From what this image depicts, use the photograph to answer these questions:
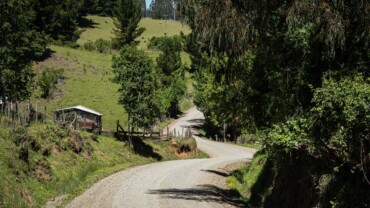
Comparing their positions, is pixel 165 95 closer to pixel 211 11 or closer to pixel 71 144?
pixel 71 144

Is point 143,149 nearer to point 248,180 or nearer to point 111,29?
point 248,180

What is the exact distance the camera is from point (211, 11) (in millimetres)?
14461

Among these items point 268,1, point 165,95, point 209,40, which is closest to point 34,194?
point 209,40

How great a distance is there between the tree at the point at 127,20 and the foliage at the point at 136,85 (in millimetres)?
58785

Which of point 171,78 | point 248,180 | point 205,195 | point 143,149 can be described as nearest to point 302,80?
point 205,195

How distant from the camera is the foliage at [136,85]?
4078 cm

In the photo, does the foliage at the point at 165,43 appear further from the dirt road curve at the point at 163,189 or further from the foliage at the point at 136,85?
the dirt road curve at the point at 163,189

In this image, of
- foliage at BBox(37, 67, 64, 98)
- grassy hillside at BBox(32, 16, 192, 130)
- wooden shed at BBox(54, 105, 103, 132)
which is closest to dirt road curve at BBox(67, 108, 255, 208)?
wooden shed at BBox(54, 105, 103, 132)

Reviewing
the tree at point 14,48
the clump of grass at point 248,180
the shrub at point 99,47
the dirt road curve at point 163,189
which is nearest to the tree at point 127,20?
the shrub at point 99,47

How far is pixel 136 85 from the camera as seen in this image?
4078 cm

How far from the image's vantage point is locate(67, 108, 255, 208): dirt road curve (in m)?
19.3

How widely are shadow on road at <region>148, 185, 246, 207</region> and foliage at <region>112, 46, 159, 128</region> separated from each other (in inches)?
648

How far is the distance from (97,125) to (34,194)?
89.6 ft

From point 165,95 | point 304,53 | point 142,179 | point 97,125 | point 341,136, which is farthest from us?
point 165,95
